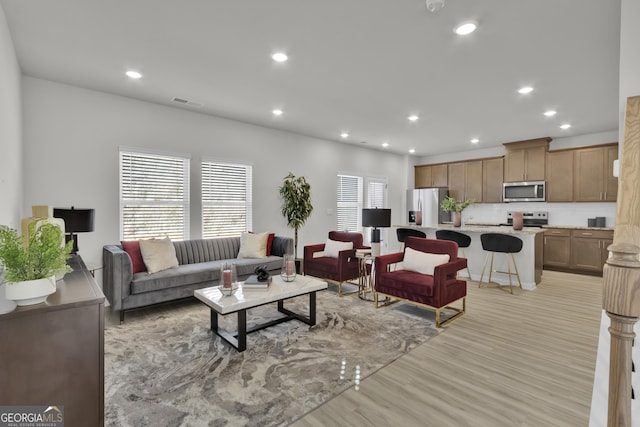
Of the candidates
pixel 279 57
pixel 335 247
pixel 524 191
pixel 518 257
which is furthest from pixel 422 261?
pixel 524 191

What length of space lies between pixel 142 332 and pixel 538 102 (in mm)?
5657

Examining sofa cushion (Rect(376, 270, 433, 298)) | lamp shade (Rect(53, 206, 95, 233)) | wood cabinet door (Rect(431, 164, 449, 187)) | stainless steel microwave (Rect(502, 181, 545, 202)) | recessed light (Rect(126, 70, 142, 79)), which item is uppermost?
recessed light (Rect(126, 70, 142, 79))

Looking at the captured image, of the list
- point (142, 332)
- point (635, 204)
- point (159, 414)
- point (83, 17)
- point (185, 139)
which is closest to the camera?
point (635, 204)

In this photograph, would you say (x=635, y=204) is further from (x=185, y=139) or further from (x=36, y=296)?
(x=185, y=139)

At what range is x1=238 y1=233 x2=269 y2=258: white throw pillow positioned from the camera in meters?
4.90

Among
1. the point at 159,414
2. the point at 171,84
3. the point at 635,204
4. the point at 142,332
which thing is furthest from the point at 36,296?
the point at 171,84

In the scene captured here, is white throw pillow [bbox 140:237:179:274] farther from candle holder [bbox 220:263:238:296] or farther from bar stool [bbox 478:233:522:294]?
bar stool [bbox 478:233:522:294]

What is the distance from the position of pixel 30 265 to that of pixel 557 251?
7695 millimetres

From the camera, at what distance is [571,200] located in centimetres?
627

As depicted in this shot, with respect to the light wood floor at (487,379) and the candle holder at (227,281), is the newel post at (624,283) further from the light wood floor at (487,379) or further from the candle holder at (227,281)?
the candle holder at (227,281)

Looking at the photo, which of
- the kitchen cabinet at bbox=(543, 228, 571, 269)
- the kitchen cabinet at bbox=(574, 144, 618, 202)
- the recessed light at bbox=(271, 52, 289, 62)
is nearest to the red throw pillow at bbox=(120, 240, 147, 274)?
the recessed light at bbox=(271, 52, 289, 62)

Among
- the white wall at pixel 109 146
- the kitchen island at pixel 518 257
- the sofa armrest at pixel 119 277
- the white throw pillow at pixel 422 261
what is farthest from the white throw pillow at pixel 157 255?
the kitchen island at pixel 518 257

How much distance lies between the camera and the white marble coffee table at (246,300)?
2791 millimetres

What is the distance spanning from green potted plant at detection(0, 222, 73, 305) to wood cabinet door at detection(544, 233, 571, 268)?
7.57m
